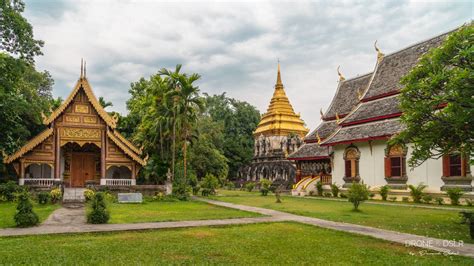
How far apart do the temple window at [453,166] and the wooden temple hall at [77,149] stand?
16.4 metres

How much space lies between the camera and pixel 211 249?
757 centimetres

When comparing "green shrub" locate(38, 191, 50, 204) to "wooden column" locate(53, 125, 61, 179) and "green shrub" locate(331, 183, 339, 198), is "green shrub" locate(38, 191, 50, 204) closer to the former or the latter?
"wooden column" locate(53, 125, 61, 179)

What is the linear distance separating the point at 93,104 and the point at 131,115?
9.87 meters

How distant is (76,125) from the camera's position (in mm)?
22500

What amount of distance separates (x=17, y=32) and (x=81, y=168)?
908 cm

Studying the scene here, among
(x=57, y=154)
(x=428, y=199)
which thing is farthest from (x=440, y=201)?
(x=57, y=154)

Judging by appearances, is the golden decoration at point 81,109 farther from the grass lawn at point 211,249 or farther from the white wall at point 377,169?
the white wall at point 377,169

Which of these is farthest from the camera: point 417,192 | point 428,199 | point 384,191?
point 384,191

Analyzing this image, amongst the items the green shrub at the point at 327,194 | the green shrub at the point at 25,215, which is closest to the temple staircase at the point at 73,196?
the green shrub at the point at 25,215

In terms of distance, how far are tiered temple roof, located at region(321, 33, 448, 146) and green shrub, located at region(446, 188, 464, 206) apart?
415cm

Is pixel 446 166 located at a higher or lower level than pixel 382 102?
lower

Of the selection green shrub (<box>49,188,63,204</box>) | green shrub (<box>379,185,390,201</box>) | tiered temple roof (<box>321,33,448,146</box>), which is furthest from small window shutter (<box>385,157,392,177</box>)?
green shrub (<box>49,188,63,204</box>)

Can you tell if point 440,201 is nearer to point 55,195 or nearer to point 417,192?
point 417,192

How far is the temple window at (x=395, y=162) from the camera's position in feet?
67.5
